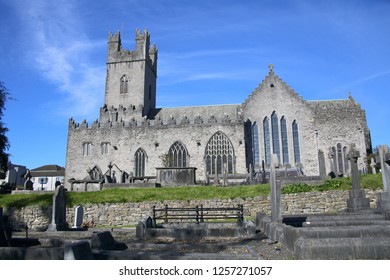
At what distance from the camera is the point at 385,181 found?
42.3ft

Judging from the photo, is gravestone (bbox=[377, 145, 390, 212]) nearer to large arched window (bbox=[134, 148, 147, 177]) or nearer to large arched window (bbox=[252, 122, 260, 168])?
large arched window (bbox=[252, 122, 260, 168])

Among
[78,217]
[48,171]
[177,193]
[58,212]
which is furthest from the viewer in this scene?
[48,171]

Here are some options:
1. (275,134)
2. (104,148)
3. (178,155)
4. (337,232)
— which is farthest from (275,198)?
(104,148)

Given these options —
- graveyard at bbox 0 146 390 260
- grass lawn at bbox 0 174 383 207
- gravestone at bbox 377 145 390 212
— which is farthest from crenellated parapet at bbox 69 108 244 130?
gravestone at bbox 377 145 390 212

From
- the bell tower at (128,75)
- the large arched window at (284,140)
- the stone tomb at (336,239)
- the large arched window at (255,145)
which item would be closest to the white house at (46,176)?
the bell tower at (128,75)

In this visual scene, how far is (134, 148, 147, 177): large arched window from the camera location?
36562 millimetres

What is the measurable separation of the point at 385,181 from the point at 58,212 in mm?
14206

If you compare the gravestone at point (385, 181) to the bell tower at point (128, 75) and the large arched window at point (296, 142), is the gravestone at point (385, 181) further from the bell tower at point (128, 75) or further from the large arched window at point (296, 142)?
the bell tower at point (128, 75)

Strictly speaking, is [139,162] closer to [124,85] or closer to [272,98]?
[124,85]

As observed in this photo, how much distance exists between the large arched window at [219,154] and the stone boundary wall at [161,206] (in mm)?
14771

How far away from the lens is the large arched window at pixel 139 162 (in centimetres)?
3656

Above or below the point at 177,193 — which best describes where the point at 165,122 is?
above
